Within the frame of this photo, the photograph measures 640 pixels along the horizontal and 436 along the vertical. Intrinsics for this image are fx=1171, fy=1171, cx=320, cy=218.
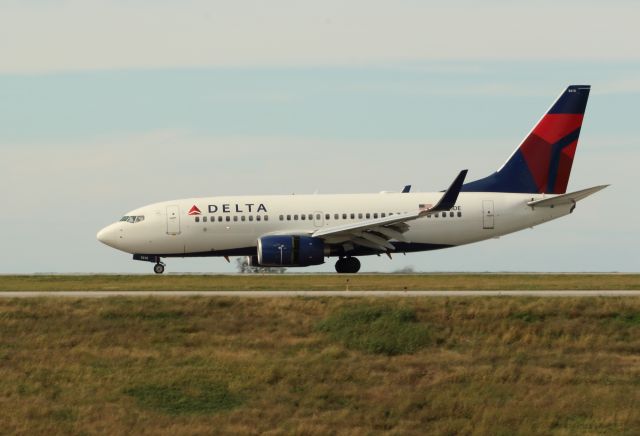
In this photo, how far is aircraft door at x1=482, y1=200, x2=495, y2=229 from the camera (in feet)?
178

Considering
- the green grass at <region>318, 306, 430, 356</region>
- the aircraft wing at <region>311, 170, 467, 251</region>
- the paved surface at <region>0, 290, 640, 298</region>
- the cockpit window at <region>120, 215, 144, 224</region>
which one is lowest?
the green grass at <region>318, 306, 430, 356</region>

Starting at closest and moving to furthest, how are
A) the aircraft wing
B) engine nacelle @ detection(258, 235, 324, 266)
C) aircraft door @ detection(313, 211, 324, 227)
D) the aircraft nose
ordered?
1. the aircraft wing
2. engine nacelle @ detection(258, 235, 324, 266)
3. aircraft door @ detection(313, 211, 324, 227)
4. the aircraft nose

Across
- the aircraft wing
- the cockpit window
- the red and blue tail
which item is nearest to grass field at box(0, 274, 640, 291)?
the aircraft wing

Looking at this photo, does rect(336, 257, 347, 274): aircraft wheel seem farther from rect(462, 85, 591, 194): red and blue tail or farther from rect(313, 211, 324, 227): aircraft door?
rect(462, 85, 591, 194): red and blue tail

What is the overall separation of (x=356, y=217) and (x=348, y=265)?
2329 millimetres

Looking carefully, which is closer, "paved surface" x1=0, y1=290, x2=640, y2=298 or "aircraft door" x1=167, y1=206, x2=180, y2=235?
"paved surface" x1=0, y1=290, x2=640, y2=298

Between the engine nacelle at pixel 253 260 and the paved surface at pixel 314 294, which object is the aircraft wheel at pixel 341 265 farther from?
the paved surface at pixel 314 294

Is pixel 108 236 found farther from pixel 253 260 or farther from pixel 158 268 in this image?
pixel 253 260

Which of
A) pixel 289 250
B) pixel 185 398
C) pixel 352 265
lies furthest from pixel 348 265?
pixel 185 398

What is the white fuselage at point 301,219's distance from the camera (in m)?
54.1

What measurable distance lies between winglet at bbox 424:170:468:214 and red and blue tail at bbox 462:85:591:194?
5.43m

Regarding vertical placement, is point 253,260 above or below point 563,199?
below

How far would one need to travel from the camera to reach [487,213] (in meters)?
54.3

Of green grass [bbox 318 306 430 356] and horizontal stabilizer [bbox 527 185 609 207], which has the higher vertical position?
horizontal stabilizer [bbox 527 185 609 207]
